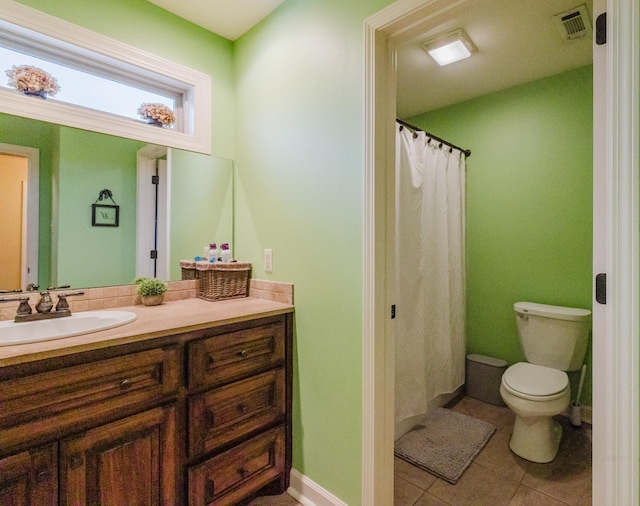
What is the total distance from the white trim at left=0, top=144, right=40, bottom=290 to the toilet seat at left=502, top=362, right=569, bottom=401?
8.25 ft

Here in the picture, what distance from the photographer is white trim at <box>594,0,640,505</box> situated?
0.82 meters

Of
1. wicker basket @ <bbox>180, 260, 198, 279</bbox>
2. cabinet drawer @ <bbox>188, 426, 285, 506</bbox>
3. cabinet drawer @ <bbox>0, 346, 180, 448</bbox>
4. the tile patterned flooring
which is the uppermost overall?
wicker basket @ <bbox>180, 260, 198, 279</bbox>

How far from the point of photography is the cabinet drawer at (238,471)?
4.18 ft

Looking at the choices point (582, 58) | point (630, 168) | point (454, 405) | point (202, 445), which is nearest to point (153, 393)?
point (202, 445)

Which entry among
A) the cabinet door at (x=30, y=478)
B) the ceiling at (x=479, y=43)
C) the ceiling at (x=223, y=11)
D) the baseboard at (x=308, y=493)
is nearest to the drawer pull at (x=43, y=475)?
the cabinet door at (x=30, y=478)

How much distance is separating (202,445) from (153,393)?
1.04ft

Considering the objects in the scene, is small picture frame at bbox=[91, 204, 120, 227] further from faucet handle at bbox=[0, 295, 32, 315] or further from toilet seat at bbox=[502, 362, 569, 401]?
toilet seat at bbox=[502, 362, 569, 401]

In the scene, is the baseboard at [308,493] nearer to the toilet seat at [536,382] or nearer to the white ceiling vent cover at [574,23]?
the toilet seat at [536,382]

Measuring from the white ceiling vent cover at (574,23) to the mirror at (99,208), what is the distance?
6.87 feet

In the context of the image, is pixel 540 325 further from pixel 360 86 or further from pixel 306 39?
pixel 306 39

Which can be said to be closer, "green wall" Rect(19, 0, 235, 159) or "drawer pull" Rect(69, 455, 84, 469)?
"drawer pull" Rect(69, 455, 84, 469)

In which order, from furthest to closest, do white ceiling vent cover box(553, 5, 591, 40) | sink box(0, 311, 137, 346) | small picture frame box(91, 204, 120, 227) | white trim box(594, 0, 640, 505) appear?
1. white ceiling vent cover box(553, 5, 591, 40)
2. small picture frame box(91, 204, 120, 227)
3. sink box(0, 311, 137, 346)
4. white trim box(594, 0, 640, 505)

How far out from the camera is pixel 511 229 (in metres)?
2.56

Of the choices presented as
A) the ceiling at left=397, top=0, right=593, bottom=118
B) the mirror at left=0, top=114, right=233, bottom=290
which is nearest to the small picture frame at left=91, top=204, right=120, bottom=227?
the mirror at left=0, top=114, right=233, bottom=290
